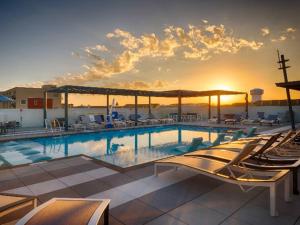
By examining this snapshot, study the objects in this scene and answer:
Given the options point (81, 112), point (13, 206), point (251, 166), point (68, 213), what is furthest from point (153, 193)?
point (81, 112)

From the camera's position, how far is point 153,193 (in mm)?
3328

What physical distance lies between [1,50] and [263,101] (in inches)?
1019

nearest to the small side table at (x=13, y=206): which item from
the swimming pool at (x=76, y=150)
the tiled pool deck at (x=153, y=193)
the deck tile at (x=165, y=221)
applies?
the tiled pool deck at (x=153, y=193)

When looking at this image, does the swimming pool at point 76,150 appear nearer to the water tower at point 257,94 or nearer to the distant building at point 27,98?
the water tower at point 257,94

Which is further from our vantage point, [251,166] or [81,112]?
[81,112]

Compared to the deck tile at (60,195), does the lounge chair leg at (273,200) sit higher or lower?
higher

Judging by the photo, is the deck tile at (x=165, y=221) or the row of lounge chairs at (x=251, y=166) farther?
the row of lounge chairs at (x=251, y=166)

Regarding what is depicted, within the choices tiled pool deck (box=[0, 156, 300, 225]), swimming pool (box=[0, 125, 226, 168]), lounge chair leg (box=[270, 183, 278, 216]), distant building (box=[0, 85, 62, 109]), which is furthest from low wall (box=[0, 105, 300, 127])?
distant building (box=[0, 85, 62, 109])

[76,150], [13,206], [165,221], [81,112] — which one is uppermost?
[81,112]

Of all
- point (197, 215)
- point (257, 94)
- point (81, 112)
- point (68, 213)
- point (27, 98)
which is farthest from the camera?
point (27, 98)

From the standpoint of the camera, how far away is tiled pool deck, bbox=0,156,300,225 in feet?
8.50

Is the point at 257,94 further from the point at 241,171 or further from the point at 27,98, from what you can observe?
the point at 27,98

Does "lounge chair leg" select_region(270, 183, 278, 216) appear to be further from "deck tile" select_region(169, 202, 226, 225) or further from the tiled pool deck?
"deck tile" select_region(169, 202, 226, 225)

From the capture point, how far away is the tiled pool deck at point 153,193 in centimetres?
259
